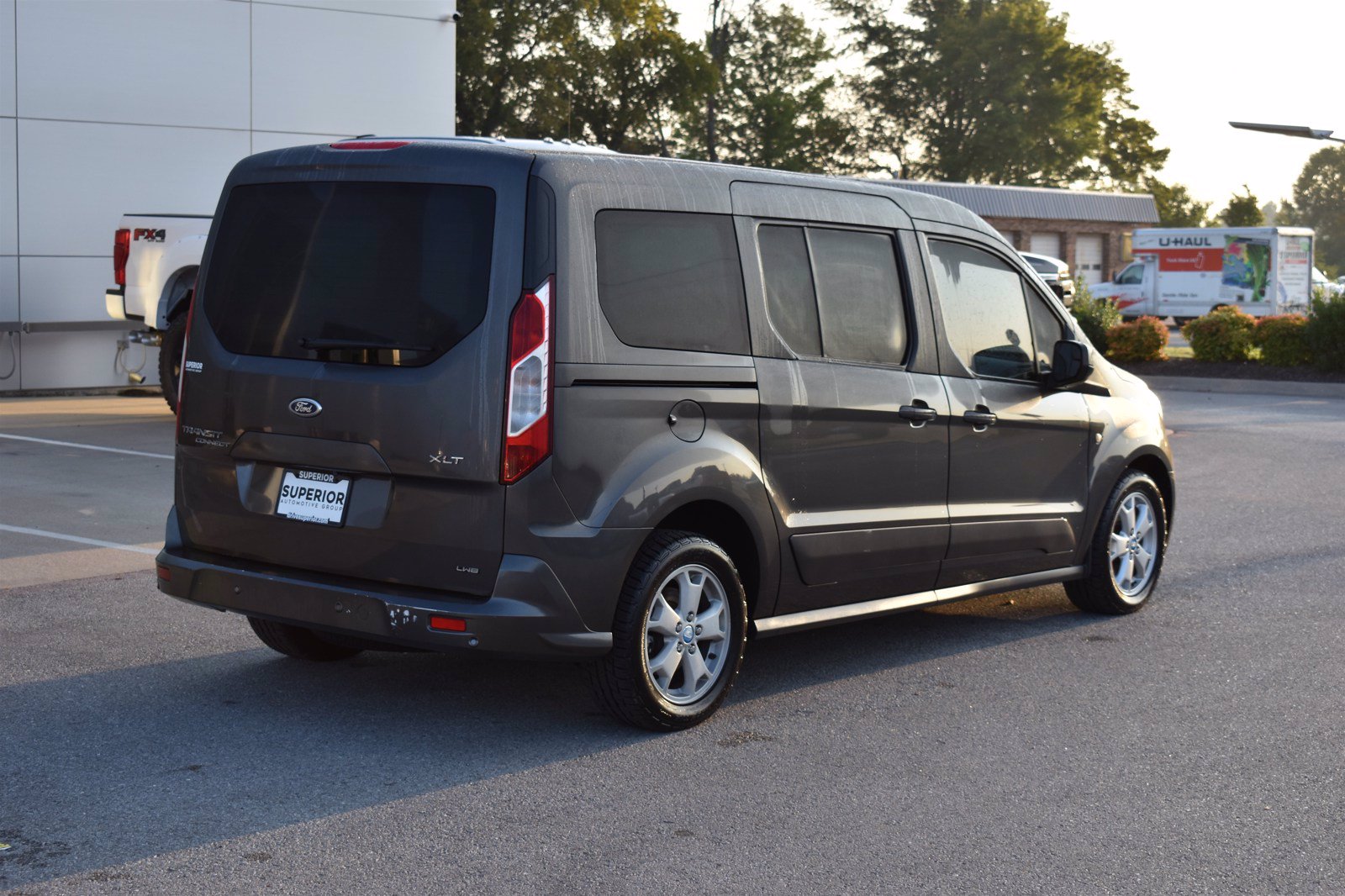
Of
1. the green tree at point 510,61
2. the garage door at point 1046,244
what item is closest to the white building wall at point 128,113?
the green tree at point 510,61

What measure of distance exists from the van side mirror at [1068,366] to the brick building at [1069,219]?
43.0m

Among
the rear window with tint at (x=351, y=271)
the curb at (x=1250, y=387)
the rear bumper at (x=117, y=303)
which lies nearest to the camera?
the rear window with tint at (x=351, y=271)

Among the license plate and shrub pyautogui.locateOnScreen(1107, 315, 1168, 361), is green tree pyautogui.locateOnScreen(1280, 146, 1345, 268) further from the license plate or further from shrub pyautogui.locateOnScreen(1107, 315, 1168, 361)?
Result: the license plate

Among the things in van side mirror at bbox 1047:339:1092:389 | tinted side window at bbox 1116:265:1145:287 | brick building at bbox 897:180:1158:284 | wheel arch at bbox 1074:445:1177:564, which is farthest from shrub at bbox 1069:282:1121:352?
van side mirror at bbox 1047:339:1092:389

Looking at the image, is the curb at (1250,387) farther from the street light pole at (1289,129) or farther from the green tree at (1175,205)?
the green tree at (1175,205)

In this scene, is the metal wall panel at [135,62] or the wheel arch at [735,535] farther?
the metal wall panel at [135,62]

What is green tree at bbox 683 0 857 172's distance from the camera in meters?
67.6

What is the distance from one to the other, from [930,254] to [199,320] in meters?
3.05

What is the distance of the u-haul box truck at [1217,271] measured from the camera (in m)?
42.4

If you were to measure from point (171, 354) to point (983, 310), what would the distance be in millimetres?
A: 10482

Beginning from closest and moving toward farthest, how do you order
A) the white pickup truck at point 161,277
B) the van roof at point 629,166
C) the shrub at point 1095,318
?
the van roof at point 629,166, the white pickup truck at point 161,277, the shrub at point 1095,318

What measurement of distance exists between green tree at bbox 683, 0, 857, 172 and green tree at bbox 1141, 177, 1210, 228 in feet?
51.2

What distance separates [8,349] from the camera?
18.9m

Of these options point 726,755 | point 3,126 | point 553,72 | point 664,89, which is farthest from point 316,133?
point 664,89
